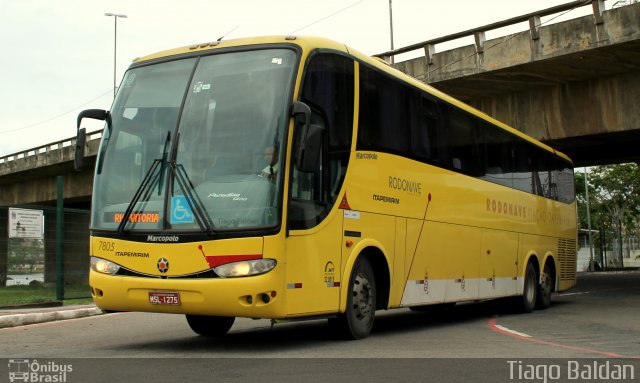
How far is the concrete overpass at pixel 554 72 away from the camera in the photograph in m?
18.0

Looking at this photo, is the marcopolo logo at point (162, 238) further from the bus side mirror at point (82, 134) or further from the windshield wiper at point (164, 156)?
the bus side mirror at point (82, 134)

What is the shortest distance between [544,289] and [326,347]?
9.85 meters

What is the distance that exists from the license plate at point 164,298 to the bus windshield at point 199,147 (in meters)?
0.69

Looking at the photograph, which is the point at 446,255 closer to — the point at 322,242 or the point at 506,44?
the point at 322,242

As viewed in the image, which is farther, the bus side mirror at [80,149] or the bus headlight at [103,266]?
the bus side mirror at [80,149]

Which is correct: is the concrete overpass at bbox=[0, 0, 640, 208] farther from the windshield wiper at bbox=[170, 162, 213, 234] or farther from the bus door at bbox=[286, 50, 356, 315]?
the windshield wiper at bbox=[170, 162, 213, 234]

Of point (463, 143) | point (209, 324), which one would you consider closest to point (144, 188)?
point (209, 324)

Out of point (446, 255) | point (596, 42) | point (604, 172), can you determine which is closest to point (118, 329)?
point (446, 255)

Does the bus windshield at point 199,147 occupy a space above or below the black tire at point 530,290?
above

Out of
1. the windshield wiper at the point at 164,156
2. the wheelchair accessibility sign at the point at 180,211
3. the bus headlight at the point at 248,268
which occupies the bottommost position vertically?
the bus headlight at the point at 248,268

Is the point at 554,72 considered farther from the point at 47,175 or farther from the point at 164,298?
the point at 47,175

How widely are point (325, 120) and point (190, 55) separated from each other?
1.82 meters

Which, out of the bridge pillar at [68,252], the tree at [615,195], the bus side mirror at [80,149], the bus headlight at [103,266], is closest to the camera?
the bus headlight at [103,266]
